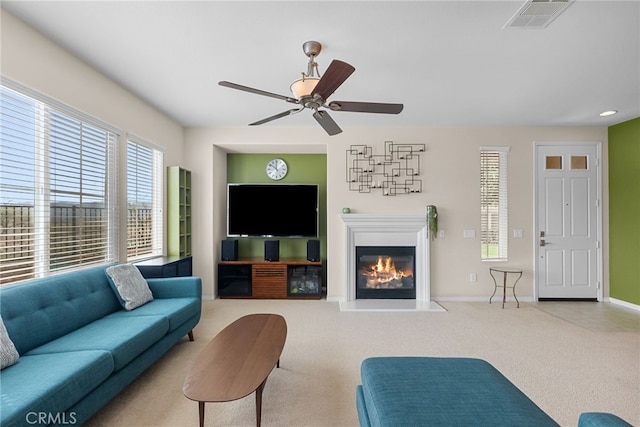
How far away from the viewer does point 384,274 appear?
448 cm

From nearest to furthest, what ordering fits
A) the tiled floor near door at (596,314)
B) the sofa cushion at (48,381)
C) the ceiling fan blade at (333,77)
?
1. the sofa cushion at (48,381)
2. the ceiling fan blade at (333,77)
3. the tiled floor near door at (596,314)

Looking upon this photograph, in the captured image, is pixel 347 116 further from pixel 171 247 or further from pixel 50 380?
pixel 50 380

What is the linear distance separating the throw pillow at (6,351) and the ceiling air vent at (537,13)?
3.66 meters

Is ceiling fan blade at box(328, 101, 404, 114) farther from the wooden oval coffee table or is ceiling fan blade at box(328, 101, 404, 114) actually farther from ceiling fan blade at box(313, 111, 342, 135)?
the wooden oval coffee table

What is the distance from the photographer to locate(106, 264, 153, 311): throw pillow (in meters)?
2.53

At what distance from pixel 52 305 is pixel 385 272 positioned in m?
3.81

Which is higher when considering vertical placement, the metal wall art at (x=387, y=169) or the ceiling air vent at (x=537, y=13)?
the ceiling air vent at (x=537, y=13)

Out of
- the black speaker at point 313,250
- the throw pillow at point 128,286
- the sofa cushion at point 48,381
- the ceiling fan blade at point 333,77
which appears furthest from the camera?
the black speaker at point 313,250

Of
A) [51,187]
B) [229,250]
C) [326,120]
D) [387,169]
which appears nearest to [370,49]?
[326,120]

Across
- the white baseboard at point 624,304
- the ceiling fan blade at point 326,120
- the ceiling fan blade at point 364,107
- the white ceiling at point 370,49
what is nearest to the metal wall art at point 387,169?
the white ceiling at point 370,49

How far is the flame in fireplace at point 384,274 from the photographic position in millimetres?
4457

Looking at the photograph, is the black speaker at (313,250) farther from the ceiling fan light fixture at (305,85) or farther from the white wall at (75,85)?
the ceiling fan light fixture at (305,85)

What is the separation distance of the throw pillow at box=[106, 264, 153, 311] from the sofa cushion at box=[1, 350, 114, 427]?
0.84 metres

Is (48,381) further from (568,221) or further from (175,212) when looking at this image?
(568,221)
